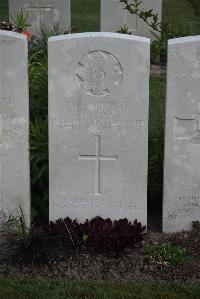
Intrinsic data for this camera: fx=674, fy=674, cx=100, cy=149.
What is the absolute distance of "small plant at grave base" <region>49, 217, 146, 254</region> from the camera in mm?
5633

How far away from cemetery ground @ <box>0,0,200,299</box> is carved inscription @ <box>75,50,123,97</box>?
782mm

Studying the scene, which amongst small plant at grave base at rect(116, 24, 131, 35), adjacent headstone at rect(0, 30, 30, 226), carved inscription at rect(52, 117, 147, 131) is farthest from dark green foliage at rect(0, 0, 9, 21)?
carved inscription at rect(52, 117, 147, 131)

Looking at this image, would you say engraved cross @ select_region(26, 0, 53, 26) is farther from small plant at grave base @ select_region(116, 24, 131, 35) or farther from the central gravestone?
the central gravestone

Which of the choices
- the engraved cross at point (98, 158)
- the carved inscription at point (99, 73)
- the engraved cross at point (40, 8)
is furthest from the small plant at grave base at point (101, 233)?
the engraved cross at point (40, 8)

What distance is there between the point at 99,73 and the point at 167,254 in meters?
1.61

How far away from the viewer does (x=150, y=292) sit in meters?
5.09

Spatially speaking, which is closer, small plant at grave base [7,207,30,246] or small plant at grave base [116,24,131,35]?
small plant at grave base [7,207,30,246]

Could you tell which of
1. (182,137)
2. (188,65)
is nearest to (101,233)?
(182,137)

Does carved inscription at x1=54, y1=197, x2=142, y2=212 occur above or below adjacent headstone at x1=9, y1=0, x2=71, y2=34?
below

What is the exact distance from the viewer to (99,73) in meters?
5.66

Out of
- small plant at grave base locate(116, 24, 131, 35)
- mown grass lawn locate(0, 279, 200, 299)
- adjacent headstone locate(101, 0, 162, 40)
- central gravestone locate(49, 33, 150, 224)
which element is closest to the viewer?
mown grass lawn locate(0, 279, 200, 299)

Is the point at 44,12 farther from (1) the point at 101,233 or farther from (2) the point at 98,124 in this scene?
(1) the point at 101,233

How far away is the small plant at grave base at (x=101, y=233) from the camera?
18.5 feet

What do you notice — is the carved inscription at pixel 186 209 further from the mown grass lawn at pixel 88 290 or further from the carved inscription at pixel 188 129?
the mown grass lawn at pixel 88 290
